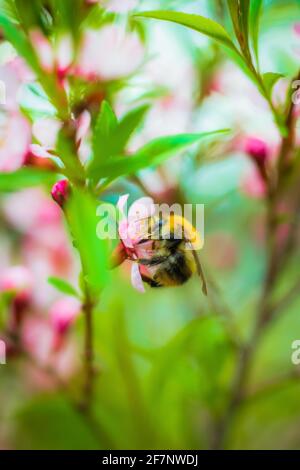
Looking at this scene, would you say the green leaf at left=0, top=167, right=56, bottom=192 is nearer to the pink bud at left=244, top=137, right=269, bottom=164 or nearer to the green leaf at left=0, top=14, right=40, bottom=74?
the green leaf at left=0, top=14, right=40, bottom=74

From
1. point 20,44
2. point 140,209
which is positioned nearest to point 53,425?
point 140,209

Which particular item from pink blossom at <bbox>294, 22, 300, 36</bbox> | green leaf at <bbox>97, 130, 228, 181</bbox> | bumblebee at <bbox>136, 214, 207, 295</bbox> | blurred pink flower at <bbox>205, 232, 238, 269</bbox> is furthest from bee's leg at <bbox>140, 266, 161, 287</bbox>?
blurred pink flower at <bbox>205, 232, 238, 269</bbox>

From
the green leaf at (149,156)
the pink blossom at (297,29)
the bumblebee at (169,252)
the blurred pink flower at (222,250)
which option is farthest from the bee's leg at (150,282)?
the blurred pink flower at (222,250)

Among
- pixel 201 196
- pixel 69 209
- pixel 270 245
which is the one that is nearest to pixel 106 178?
pixel 69 209

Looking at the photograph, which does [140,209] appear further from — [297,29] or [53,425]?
[53,425]

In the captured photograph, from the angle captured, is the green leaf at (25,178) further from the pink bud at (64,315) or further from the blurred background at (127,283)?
the pink bud at (64,315)

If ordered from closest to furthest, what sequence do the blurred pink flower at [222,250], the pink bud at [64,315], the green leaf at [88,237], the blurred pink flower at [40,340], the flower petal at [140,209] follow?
1. the green leaf at [88,237]
2. the flower petal at [140,209]
3. the pink bud at [64,315]
4. the blurred pink flower at [40,340]
5. the blurred pink flower at [222,250]
